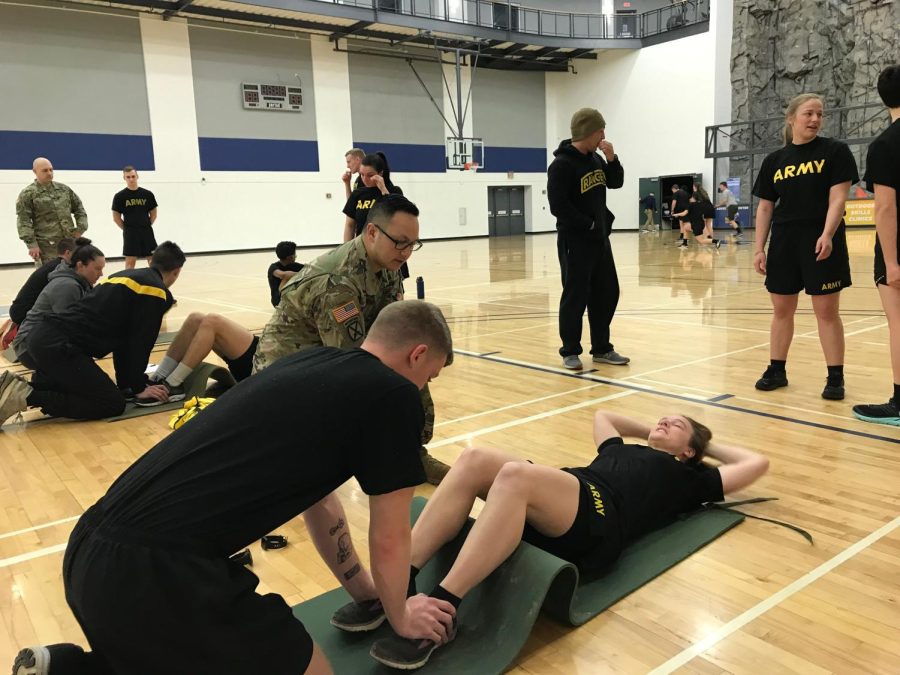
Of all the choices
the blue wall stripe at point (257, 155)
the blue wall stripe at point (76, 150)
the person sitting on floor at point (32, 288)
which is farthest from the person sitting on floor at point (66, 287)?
the blue wall stripe at point (257, 155)

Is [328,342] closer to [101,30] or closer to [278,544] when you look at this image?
[278,544]

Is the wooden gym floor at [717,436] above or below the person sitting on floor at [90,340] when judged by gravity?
below

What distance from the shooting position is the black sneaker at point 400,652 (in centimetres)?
185

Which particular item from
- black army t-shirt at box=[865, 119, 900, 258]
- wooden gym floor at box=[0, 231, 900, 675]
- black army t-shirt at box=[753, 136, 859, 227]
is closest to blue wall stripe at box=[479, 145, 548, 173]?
wooden gym floor at box=[0, 231, 900, 675]

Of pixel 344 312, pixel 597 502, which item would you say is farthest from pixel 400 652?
pixel 344 312

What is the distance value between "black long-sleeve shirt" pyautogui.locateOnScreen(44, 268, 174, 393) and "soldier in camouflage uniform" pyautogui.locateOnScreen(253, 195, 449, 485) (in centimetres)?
163

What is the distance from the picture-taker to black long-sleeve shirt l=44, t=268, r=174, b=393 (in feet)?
14.8

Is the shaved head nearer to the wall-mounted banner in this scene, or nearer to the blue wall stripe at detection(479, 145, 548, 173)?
the wall-mounted banner

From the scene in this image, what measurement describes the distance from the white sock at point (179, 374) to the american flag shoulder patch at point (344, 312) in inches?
99.2

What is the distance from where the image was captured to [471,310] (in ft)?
29.3

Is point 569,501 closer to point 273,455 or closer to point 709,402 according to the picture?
point 273,455

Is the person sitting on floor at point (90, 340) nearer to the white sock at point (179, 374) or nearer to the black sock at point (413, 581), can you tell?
the white sock at point (179, 374)

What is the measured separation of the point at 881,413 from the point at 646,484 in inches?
87.1

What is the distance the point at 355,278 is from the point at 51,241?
7488mm
